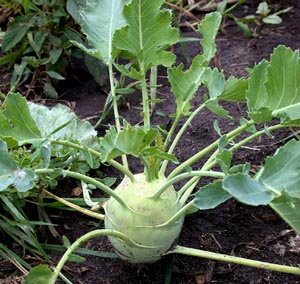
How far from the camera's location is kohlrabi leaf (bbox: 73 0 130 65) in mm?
1537

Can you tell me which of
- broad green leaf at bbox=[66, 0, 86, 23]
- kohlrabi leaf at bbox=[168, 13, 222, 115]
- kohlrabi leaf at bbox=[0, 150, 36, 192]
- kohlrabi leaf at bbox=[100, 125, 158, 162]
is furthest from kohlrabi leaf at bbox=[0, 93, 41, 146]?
broad green leaf at bbox=[66, 0, 86, 23]

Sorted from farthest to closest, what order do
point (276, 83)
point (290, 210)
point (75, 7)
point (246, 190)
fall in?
point (75, 7) → point (276, 83) → point (290, 210) → point (246, 190)

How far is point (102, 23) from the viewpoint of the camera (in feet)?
5.15

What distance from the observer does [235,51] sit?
7.12ft

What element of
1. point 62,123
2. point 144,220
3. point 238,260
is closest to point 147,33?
point 62,123

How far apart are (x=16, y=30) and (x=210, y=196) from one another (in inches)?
44.4

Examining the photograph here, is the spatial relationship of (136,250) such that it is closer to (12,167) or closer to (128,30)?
(12,167)

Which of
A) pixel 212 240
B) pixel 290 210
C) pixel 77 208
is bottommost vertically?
pixel 212 240

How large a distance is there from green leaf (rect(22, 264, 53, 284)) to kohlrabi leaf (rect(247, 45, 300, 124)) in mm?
467

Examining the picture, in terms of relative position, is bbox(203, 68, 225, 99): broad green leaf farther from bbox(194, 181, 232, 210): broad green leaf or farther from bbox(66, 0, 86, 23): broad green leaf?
bbox(66, 0, 86, 23): broad green leaf

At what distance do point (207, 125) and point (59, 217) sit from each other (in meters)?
0.49

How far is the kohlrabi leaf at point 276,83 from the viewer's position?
124 centimetres

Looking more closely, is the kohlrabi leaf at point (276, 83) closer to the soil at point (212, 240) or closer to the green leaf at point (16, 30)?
the soil at point (212, 240)

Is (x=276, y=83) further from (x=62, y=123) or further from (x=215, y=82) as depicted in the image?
(x=62, y=123)
